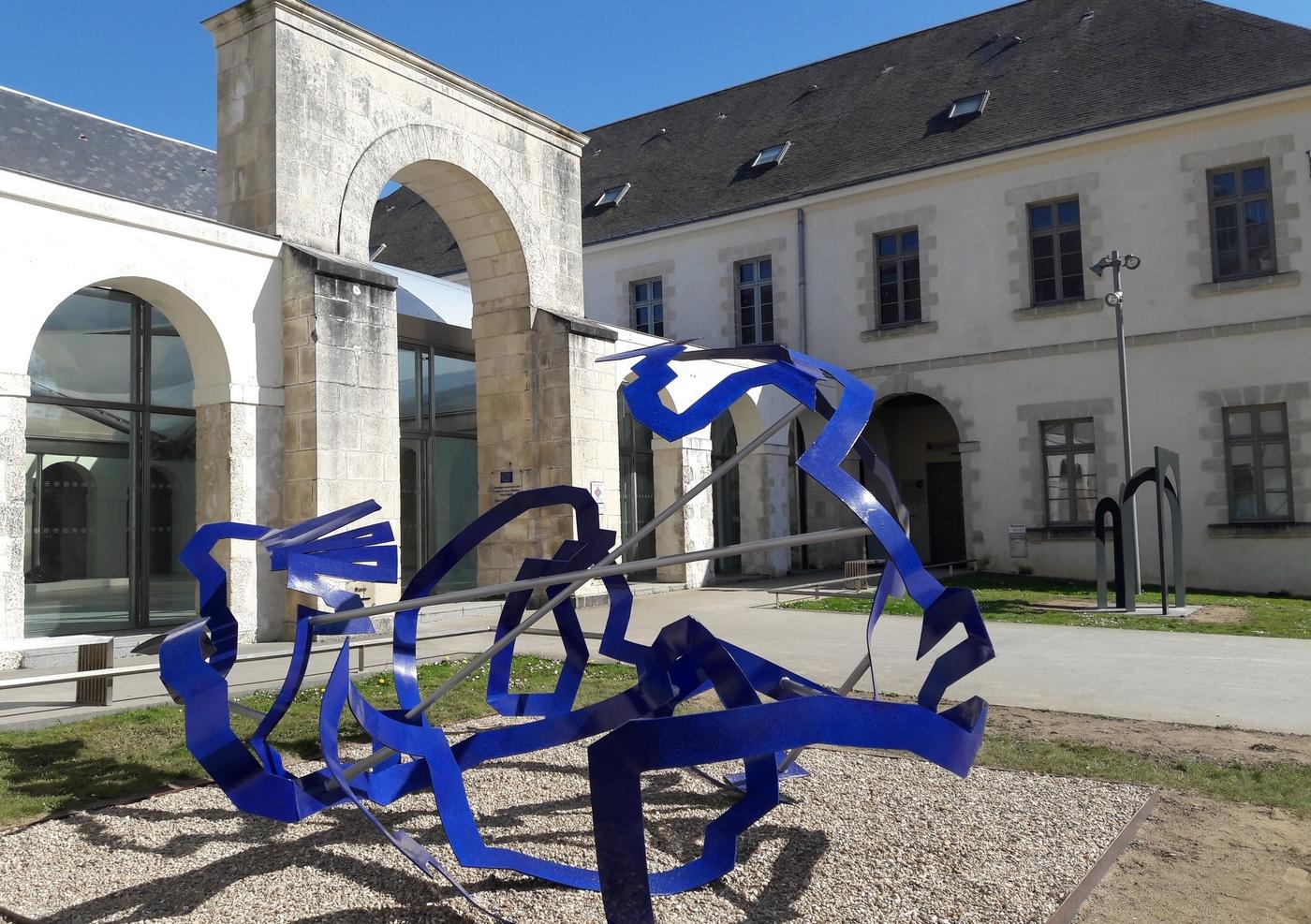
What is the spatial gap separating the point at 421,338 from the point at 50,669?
6.87 meters

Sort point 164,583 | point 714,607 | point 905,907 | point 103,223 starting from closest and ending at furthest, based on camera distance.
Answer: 1. point 905,907
2. point 103,223
3. point 164,583
4. point 714,607

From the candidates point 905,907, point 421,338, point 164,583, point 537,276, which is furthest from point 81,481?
point 905,907

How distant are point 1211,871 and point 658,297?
1949 centimetres

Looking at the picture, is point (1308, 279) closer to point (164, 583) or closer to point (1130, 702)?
point (1130, 702)

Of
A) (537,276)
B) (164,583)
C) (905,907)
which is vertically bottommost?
(905,907)

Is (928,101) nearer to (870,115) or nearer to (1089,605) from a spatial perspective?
(870,115)

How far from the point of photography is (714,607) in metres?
13.9

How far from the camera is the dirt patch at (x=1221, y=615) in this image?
1205 cm

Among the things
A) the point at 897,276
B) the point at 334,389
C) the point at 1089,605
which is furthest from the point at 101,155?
the point at 1089,605

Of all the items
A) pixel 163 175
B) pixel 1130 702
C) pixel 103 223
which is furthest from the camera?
pixel 163 175

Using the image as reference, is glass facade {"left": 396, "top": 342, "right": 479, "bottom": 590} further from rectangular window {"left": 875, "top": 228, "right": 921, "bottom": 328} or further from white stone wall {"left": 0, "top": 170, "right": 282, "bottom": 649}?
rectangular window {"left": 875, "top": 228, "right": 921, "bottom": 328}

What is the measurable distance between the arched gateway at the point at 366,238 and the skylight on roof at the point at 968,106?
851 cm

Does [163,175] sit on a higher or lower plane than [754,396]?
higher

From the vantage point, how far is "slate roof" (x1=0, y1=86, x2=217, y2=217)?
43.3 ft
